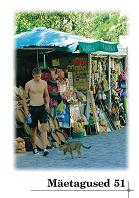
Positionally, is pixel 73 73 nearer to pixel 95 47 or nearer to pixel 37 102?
pixel 95 47

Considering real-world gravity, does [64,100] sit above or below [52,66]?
below

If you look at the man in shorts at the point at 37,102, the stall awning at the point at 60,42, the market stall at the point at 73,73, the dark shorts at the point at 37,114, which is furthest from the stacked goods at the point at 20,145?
the stall awning at the point at 60,42

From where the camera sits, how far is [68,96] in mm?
9109

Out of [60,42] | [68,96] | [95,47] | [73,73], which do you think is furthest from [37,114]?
[73,73]

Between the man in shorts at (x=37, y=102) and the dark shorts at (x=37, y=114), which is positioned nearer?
the man in shorts at (x=37, y=102)

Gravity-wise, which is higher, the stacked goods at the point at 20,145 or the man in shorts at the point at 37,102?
the man in shorts at the point at 37,102

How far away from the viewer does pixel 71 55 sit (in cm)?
942

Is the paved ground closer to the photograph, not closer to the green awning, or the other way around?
the photograph

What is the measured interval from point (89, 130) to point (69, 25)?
3.30m

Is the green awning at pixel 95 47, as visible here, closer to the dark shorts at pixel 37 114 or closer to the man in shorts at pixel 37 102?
the man in shorts at pixel 37 102

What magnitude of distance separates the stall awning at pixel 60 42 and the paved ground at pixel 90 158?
1434 millimetres

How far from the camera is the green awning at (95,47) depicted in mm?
8279

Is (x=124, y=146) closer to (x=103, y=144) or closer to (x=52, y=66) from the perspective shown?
(x=103, y=144)
